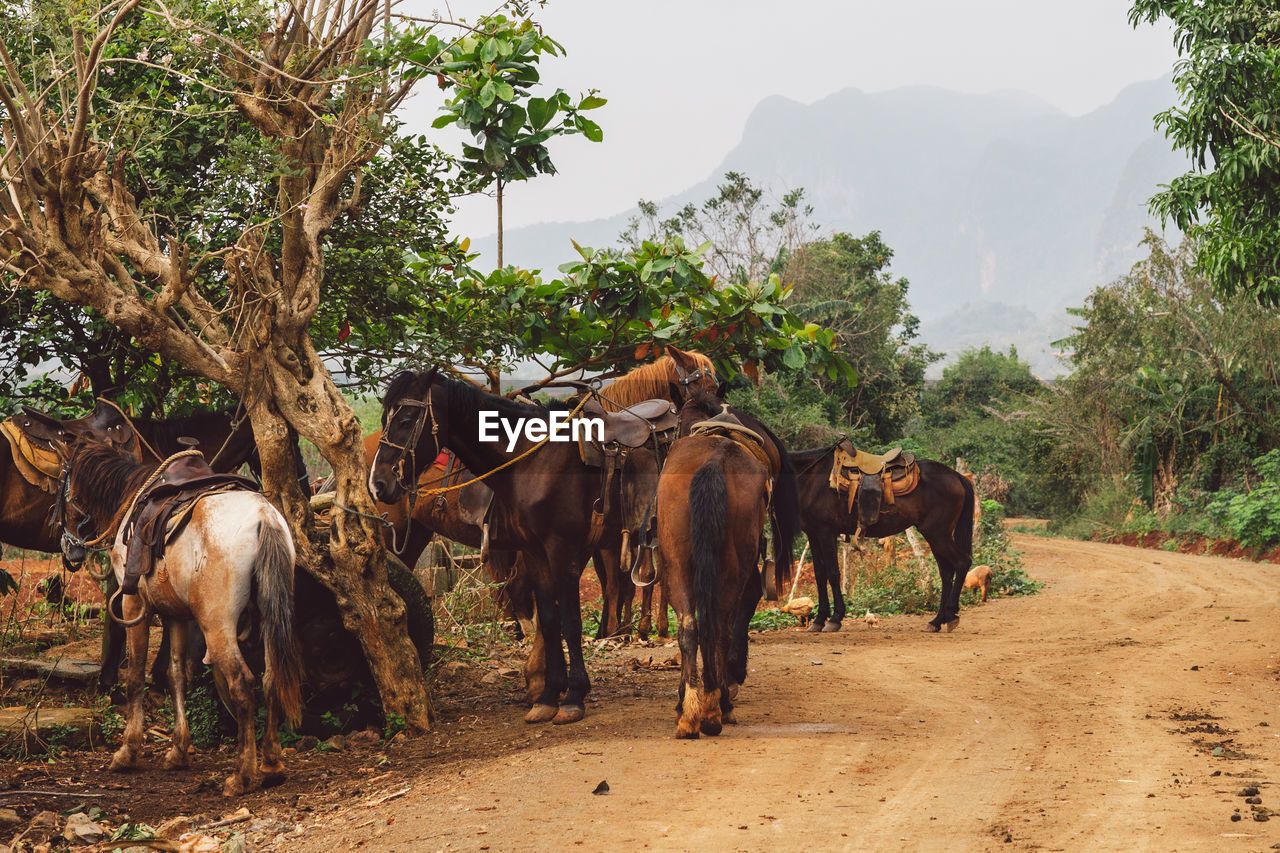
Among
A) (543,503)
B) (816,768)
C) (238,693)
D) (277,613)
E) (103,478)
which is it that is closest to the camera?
(816,768)

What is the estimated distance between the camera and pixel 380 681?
22.8 feet

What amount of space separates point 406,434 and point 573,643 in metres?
1.79

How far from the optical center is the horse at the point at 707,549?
6.16 metres

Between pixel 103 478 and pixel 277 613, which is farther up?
pixel 103 478

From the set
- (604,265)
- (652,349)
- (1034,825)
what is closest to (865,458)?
(652,349)

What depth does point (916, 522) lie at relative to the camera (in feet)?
40.7

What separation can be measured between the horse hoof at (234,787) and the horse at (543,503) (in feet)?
6.35

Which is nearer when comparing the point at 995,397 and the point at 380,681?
the point at 380,681

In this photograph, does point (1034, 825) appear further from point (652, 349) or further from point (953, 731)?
point (652, 349)

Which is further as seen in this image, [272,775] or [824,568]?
[824,568]

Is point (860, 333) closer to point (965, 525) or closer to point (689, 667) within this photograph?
point (965, 525)

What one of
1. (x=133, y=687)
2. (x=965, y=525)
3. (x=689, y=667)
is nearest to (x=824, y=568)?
(x=965, y=525)

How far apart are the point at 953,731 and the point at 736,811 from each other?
240cm

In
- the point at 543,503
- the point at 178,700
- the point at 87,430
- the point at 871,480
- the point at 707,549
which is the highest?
the point at 87,430
